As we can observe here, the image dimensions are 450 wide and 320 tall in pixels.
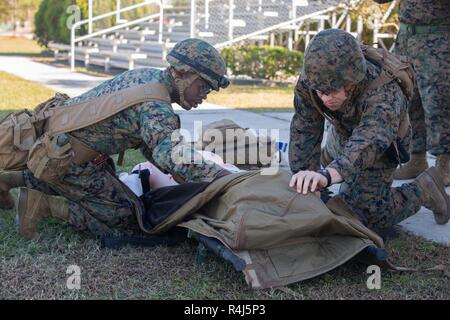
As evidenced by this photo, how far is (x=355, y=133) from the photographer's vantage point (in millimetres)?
3682

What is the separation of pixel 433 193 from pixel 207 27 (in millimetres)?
12107

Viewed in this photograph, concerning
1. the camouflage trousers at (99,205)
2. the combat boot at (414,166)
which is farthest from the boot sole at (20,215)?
the combat boot at (414,166)

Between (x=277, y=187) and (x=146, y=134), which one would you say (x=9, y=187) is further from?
(x=277, y=187)

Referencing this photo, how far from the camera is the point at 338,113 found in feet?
13.2

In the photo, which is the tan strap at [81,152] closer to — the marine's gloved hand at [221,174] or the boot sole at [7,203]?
the marine's gloved hand at [221,174]

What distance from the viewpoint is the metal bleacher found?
1573 cm

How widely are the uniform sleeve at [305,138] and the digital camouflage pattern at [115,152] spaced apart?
0.61 m

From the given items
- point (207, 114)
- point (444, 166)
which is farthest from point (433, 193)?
point (207, 114)

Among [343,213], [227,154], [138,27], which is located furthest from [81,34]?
[343,213]

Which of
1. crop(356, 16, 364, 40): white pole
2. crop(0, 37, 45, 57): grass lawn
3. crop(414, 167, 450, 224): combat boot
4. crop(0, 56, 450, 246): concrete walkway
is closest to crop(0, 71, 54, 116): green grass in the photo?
crop(0, 56, 450, 246): concrete walkway

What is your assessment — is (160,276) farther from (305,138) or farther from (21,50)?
(21,50)

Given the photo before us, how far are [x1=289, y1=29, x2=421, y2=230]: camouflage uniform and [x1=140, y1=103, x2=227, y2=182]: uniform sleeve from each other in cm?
65

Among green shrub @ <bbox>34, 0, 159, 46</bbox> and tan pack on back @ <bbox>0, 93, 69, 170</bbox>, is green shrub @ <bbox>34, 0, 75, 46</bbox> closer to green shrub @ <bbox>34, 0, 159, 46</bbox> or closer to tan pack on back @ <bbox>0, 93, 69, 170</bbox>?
green shrub @ <bbox>34, 0, 159, 46</bbox>

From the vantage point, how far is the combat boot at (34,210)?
414cm
